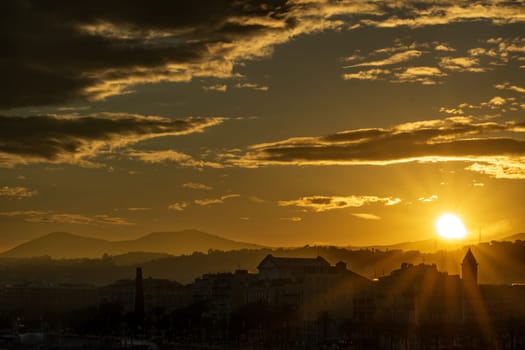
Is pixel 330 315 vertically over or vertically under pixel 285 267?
under

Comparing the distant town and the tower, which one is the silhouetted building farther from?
the tower

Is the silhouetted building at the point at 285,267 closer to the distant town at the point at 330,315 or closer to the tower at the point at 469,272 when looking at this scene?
the distant town at the point at 330,315

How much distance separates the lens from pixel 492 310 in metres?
136

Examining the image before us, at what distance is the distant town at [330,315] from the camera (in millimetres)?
120938

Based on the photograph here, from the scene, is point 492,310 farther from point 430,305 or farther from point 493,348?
point 493,348

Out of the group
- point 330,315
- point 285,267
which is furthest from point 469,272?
point 285,267

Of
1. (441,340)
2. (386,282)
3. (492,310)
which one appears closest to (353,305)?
(386,282)

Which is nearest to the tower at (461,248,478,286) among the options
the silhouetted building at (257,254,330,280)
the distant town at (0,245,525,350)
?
the distant town at (0,245,525,350)

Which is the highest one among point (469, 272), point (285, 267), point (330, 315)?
point (285, 267)

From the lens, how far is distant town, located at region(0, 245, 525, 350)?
121m

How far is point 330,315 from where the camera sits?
141500 millimetres

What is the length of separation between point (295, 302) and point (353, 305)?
23.6 feet

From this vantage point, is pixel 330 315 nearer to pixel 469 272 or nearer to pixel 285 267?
pixel 469 272

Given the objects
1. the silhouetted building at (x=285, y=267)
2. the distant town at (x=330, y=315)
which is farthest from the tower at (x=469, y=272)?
the silhouetted building at (x=285, y=267)
